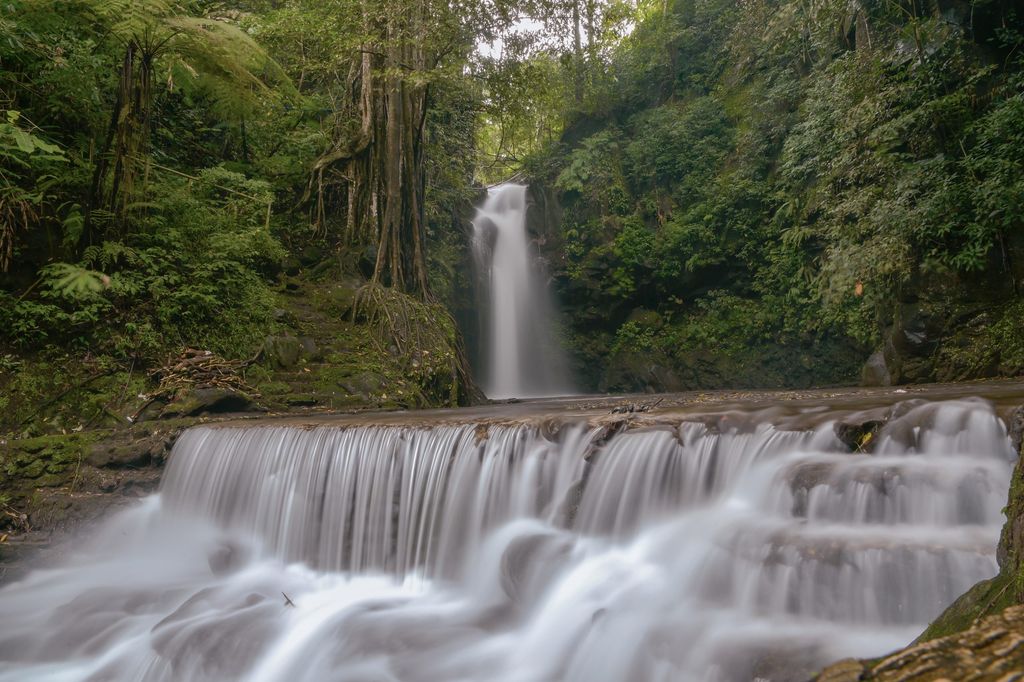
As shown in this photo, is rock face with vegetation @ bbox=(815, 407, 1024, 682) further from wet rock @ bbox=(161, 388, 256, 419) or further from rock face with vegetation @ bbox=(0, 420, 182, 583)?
wet rock @ bbox=(161, 388, 256, 419)

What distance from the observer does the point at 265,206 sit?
37.4 feet

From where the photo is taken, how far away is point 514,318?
18.8m

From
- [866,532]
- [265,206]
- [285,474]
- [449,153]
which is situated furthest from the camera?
[449,153]

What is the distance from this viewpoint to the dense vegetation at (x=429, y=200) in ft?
28.1

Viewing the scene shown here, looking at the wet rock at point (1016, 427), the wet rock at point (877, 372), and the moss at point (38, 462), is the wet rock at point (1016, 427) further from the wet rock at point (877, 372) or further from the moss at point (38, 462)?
the moss at point (38, 462)

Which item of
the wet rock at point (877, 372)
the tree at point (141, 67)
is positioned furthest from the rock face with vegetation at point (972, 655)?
the tree at point (141, 67)

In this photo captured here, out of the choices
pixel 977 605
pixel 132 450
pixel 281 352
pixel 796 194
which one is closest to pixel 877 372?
pixel 796 194

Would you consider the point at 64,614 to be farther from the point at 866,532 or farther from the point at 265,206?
the point at 265,206

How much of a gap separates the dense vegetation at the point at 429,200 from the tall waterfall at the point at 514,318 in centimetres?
93

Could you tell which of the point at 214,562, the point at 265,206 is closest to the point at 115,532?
the point at 214,562

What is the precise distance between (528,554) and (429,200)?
12180 millimetres

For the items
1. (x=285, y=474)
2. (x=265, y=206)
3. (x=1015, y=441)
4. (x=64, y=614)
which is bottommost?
(x=64, y=614)

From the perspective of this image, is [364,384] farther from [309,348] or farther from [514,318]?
[514,318]

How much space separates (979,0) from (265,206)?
1081 cm
